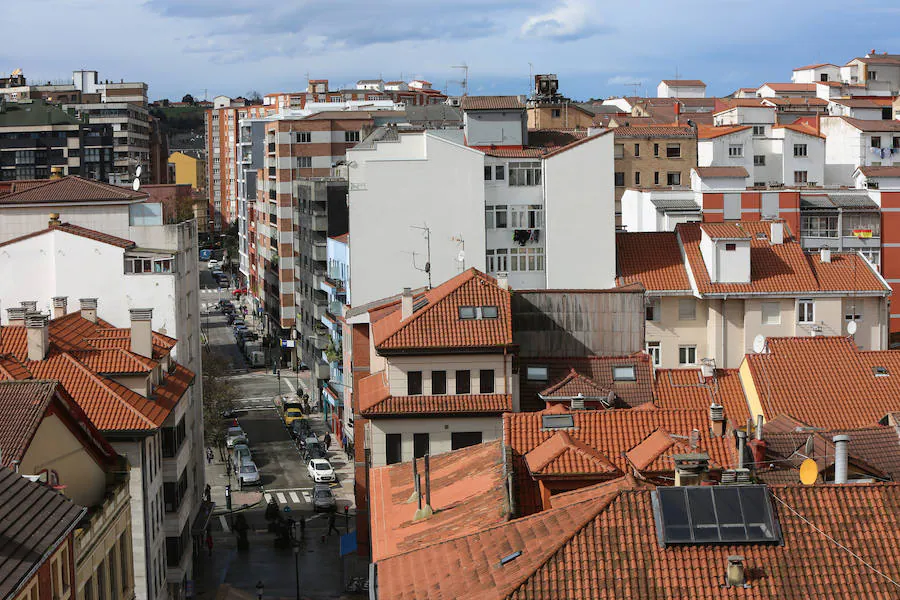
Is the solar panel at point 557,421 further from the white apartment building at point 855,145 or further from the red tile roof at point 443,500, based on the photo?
the white apartment building at point 855,145

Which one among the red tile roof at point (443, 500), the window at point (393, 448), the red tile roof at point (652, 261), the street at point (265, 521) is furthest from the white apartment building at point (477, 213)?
the red tile roof at point (443, 500)

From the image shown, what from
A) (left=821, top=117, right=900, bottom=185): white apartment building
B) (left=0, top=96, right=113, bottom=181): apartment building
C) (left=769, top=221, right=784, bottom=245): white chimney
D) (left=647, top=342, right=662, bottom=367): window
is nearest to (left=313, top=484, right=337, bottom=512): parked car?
Result: (left=647, top=342, right=662, bottom=367): window

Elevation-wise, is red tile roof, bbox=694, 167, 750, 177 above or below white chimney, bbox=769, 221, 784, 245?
above

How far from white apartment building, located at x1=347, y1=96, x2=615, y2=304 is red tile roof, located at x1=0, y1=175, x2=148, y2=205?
1171 cm

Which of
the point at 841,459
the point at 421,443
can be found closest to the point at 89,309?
the point at 421,443

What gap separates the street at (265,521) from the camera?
61.3 metres

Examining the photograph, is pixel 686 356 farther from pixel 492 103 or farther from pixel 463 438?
pixel 463 438

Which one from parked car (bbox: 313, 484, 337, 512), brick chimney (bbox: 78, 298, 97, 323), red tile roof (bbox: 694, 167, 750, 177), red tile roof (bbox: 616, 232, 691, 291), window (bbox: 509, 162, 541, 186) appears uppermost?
red tile roof (bbox: 694, 167, 750, 177)

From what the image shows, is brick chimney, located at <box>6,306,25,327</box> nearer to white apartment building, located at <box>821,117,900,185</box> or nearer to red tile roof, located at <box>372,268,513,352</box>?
red tile roof, located at <box>372,268,513,352</box>

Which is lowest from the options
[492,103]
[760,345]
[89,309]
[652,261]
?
[760,345]

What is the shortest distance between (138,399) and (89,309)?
10.6 metres

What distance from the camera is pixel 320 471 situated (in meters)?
80.8

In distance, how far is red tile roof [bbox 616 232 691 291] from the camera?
221 feet

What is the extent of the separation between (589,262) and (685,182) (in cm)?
4585
